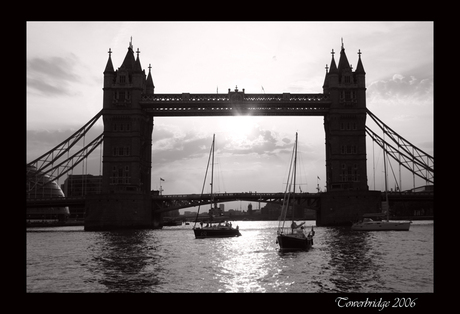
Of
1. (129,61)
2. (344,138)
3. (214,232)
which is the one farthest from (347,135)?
(129,61)

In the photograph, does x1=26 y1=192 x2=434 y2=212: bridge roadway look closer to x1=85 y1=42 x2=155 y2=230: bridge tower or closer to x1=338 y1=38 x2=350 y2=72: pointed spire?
x1=85 y1=42 x2=155 y2=230: bridge tower

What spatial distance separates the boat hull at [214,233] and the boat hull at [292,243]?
2680cm

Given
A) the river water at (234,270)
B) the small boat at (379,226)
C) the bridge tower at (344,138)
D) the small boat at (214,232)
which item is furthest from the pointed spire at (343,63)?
the river water at (234,270)

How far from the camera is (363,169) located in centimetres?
9438

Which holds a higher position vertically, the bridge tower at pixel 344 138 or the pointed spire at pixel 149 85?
the pointed spire at pixel 149 85

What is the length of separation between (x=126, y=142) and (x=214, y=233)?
33.1 meters

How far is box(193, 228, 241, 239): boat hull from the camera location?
7069cm

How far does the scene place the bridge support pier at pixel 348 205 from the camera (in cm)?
9000

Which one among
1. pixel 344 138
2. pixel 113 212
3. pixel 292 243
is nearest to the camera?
pixel 292 243

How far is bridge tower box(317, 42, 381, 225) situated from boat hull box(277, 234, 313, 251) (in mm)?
48400

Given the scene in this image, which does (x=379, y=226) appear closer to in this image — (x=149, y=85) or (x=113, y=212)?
(x=113, y=212)

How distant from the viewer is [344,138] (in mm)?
94812

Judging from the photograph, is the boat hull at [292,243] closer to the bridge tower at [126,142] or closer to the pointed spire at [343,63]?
the bridge tower at [126,142]
